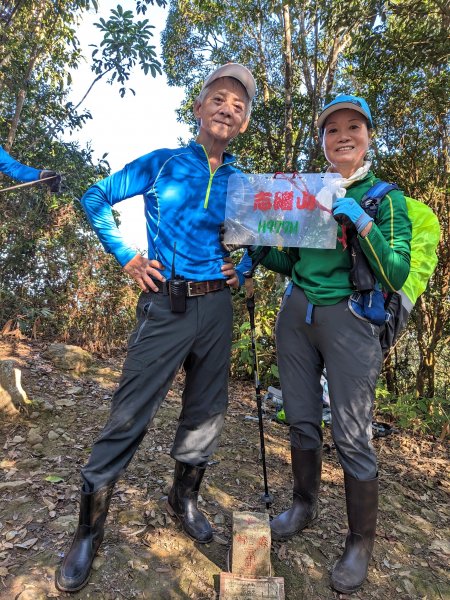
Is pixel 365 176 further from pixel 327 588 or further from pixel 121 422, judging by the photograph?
pixel 327 588

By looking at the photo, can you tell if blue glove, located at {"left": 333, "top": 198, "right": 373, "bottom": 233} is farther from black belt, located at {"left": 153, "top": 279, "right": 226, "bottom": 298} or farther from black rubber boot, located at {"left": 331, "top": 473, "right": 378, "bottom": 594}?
black rubber boot, located at {"left": 331, "top": 473, "right": 378, "bottom": 594}

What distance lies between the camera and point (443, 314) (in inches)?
230

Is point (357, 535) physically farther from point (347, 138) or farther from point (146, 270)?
point (347, 138)

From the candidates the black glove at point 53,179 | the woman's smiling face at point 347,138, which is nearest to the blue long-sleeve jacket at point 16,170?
the black glove at point 53,179

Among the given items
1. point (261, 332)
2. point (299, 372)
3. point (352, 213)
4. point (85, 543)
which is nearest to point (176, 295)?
point (299, 372)

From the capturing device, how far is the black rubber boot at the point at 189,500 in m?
2.69

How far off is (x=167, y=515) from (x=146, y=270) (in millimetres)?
1681

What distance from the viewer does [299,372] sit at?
104 inches

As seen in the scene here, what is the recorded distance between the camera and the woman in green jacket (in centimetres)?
229

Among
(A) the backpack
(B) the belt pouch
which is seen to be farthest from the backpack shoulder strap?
(B) the belt pouch

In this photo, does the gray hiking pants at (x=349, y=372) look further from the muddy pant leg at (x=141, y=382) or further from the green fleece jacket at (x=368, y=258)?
the muddy pant leg at (x=141, y=382)

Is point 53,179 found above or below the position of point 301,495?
above

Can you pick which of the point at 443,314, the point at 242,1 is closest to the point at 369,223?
the point at 443,314

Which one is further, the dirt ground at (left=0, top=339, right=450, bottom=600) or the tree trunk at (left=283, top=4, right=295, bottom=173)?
the tree trunk at (left=283, top=4, right=295, bottom=173)
